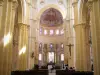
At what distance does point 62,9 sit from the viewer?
40.8m

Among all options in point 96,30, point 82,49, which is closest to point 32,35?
point 82,49

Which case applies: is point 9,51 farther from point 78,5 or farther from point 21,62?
point 78,5

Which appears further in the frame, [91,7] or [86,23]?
[86,23]

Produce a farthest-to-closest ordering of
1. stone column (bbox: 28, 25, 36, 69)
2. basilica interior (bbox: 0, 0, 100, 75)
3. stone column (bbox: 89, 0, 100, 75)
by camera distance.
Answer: stone column (bbox: 28, 25, 36, 69), basilica interior (bbox: 0, 0, 100, 75), stone column (bbox: 89, 0, 100, 75)

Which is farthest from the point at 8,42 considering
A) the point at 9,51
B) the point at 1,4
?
the point at 1,4

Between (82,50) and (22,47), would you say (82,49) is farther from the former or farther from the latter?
(22,47)

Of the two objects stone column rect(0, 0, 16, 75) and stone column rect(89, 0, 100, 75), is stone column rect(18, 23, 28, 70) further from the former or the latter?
stone column rect(89, 0, 100, 75)

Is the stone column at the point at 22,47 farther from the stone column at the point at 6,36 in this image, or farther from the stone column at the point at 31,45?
the stone column at the point at 6,36

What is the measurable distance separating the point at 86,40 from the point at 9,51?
10632 mm

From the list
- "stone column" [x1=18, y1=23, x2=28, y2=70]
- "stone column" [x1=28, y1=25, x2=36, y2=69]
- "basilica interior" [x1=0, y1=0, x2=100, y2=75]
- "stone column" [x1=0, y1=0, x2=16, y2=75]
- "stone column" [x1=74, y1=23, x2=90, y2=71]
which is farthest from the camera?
"stone column" [x1=28, y1=25, x2=36, y2=69]

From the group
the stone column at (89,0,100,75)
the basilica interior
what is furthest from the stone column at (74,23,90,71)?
the stone column at (89,0,100,75)

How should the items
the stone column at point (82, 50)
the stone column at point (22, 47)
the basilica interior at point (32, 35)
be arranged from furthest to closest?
the stone column at point (22, 47)
the stone column at point (82, 50)
the basilica interior at point (32, 35)

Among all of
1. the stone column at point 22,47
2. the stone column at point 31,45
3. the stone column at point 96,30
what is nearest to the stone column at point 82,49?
the stone column at point 96,30

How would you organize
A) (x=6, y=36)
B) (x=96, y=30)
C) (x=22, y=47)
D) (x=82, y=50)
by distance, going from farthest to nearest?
1. (x=22, y=47)
2. (x=82, y=50)
3. (x=6, y=36)
4. (x=96, y=30)
